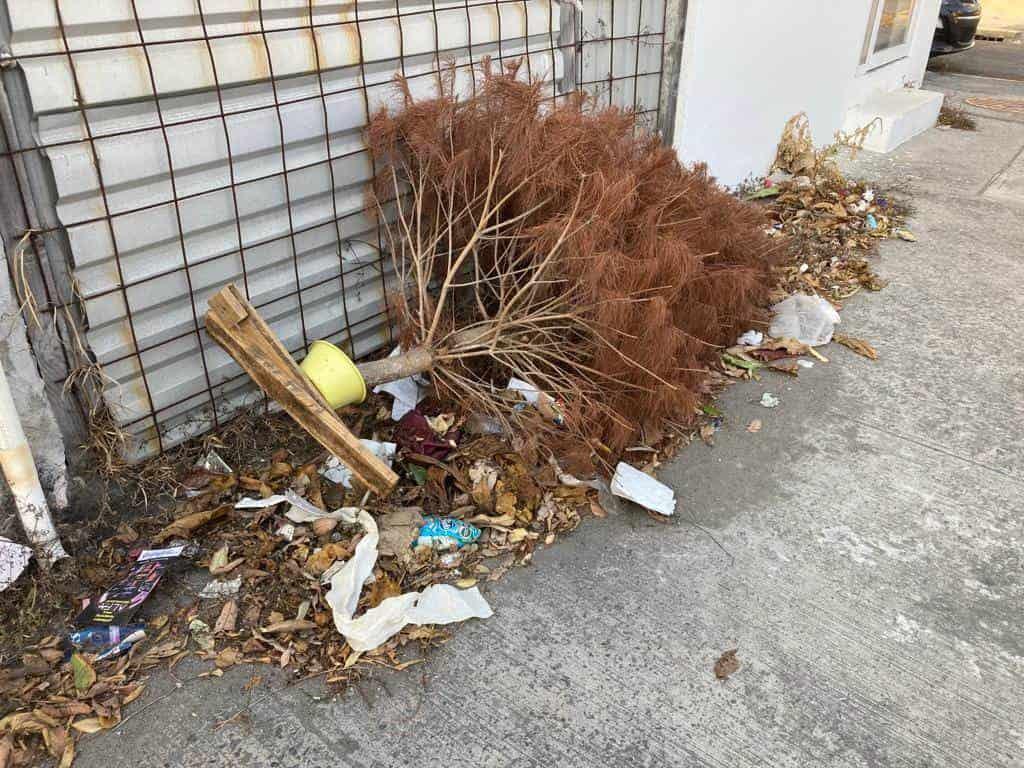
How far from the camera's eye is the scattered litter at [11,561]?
2.32 m

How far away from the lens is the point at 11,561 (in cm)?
A: 233

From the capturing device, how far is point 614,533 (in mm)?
2664

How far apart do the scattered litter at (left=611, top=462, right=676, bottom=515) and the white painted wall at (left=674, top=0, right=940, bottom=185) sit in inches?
103

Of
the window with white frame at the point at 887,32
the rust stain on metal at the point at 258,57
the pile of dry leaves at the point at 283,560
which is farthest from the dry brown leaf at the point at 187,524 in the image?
the window with white frame at the point at 887,32

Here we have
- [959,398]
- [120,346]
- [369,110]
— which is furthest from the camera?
[959,398]

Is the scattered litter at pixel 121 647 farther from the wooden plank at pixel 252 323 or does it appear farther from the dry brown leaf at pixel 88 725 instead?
the wooden plank at pixel 252 323

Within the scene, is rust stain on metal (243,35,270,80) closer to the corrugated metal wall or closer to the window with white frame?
the corrugated metal wall

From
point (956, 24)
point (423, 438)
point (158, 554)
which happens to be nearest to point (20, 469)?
point (158, 554)

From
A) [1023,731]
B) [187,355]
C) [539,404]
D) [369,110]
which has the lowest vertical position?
[1023,731]

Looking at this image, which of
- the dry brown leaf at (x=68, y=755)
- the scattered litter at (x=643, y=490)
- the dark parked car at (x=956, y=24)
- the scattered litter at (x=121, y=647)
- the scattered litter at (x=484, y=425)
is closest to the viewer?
the dry brown leaf at (x=68, y=755)

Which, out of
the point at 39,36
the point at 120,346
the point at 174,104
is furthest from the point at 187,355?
the point at 39,36

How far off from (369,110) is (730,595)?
2122 millimetres

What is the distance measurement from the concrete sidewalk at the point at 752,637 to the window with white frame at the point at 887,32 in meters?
4.66

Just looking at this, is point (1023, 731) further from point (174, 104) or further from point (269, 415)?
point (174, 104)
